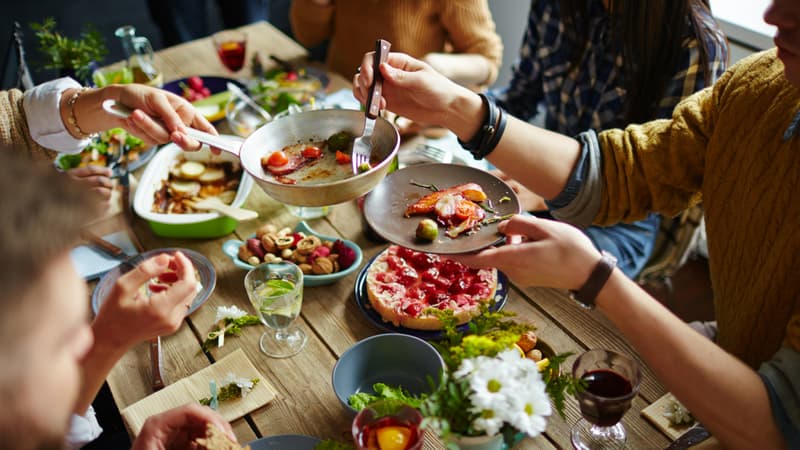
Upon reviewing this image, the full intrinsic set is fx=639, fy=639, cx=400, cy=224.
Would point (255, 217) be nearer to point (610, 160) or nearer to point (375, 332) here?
point (375, 332)

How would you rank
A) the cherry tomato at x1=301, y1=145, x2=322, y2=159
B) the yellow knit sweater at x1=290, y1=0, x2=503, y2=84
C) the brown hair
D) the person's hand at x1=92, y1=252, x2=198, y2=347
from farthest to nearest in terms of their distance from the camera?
1. the yellow knit sweater at x1=290, y1=0, x2=503, y2=84
2. the cherry tomato at x1=301, y1=145, x2=322, y2=159
3. the person's hand at x1=92, y1=252, x2=198, y2=347
4. the brown hair

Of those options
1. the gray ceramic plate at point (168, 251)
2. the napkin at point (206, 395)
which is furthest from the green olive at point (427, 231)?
the gray ceramic plate at point (168, 251)

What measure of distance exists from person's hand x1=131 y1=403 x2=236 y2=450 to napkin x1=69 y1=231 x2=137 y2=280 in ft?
2.01

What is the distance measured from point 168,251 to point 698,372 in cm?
123

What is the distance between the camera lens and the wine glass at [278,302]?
52.6 inches

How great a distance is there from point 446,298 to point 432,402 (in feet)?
1.77

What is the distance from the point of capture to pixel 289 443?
1142 mm

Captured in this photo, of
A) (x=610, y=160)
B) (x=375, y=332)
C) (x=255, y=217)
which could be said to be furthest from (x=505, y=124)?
(x=255, y=217)

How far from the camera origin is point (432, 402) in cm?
87

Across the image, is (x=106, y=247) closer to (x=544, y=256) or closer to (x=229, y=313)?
(x=229, y=313)

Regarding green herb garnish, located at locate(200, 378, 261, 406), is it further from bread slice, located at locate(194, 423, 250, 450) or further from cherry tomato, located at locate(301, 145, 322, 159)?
cherry tomato, located at locate(301, 145, 322, 159)

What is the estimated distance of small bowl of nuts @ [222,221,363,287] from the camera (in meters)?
1.52

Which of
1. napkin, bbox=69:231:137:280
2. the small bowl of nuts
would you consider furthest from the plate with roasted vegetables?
the small bowl of nuts

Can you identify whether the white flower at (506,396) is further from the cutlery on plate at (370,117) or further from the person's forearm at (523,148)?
the person's forearm at (523,148)
